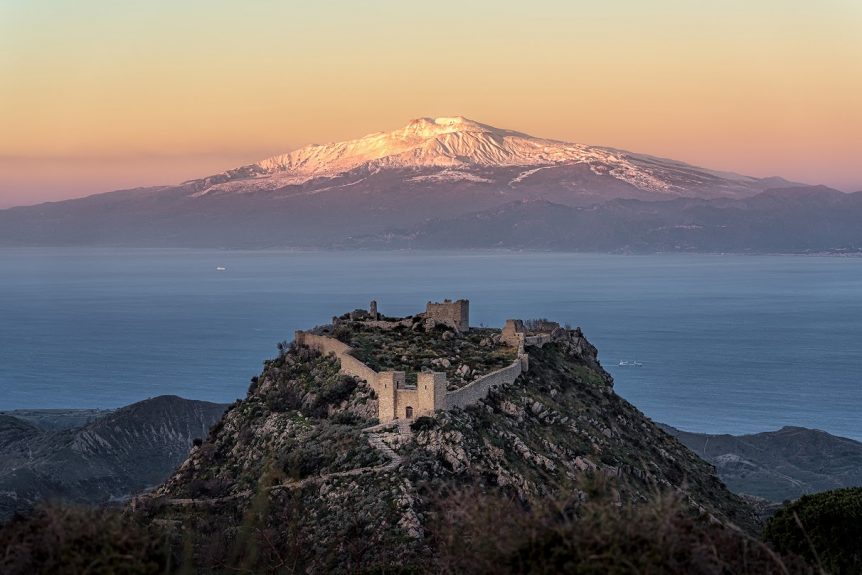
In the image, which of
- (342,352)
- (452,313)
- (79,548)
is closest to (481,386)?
(342,352)

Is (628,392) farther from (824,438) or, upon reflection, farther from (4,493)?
(4,493)

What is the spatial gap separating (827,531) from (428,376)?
10367mm

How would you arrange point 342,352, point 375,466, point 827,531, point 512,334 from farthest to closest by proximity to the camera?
point 512,334
point 342,352
point 375,466
point 827,531

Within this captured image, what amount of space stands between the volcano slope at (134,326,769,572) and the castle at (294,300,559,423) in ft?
1.12

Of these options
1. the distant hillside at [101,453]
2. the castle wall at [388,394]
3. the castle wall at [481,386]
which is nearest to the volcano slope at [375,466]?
the castle wall at [481,386]

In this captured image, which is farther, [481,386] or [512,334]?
[512,334]

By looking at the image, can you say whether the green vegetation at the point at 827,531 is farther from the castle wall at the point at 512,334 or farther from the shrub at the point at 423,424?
the castle wall at the point at 512,334

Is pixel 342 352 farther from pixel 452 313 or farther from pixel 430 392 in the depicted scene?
pixel 452 313

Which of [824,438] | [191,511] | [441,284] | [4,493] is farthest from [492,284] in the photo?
[191,511]

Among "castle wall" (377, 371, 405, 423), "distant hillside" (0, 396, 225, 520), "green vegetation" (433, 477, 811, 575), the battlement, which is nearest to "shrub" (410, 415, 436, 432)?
"castle wall" (377, 371, 405, 423)

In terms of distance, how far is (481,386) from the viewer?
37469 mm

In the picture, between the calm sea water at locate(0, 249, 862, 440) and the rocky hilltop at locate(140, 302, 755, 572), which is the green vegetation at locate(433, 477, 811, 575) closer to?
the rocky hilltop at locate(140, 302, 755, 572)

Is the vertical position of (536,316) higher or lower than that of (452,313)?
lower

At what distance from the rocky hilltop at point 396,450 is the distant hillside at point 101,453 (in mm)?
12184
